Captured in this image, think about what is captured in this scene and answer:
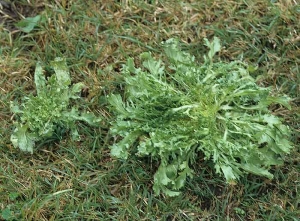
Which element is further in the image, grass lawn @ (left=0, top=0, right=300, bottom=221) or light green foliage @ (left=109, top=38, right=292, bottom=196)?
grass lawn @ (left=0, top=0, right=300, bottom=221)

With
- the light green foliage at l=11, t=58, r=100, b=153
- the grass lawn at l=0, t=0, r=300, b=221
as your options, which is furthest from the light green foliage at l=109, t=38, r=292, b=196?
the light green foliage at l=11, t=58, r=100, b=153

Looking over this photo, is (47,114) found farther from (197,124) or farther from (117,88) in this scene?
(197,124)

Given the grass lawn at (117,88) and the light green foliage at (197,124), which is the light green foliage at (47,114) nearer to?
the grass lawn at (117,88)

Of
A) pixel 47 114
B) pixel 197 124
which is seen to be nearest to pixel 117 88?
pixel 47 114

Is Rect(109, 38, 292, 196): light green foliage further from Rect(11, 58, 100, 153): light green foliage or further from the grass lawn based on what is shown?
Rect(11, 58, 100, 153): light green foliage

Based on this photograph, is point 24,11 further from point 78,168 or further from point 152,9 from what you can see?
point 78,168

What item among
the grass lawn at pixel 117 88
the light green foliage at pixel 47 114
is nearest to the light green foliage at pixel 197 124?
the grass lawn at pixel 117 88
